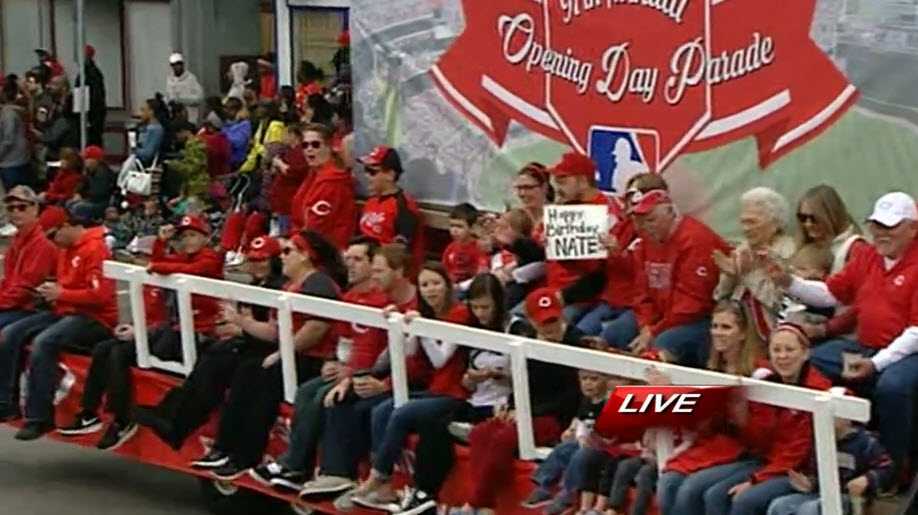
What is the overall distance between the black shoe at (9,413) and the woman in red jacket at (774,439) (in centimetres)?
504

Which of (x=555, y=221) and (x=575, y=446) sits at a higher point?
(x=555, y=221)

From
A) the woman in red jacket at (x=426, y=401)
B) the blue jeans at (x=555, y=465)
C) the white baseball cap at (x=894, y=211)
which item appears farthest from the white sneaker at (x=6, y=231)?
the white baseball cap at (x=894, y=211)

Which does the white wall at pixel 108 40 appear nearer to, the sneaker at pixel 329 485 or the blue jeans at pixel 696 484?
the sneaker at pixel 329 485

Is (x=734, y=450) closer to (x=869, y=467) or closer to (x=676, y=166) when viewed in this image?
(x=869, y=467)

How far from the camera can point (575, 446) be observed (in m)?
8.12

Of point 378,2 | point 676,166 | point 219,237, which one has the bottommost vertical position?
point 219,237

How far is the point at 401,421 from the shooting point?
8859 mm

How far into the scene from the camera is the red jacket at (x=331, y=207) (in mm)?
12828

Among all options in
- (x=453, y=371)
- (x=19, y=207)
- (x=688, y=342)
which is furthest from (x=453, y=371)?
(x=19, y=207)

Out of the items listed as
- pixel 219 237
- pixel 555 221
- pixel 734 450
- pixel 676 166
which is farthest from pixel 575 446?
pixel 219 237

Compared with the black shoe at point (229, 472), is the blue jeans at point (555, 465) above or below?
above

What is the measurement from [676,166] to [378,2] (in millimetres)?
3072

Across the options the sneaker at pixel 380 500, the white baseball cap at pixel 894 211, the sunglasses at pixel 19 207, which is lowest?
the sneaker at pixel 380 500

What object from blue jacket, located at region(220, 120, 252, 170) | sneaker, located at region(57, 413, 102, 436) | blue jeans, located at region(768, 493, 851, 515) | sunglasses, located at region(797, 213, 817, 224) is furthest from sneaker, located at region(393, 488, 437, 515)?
blue jacket, located at region(220, 120, 252, 170)
